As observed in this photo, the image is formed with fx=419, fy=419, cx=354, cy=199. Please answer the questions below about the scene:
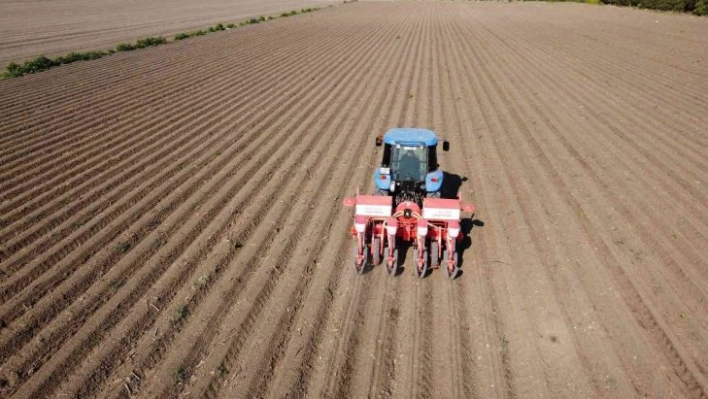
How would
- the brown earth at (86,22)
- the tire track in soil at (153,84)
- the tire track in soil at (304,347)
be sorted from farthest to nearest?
the brown earth at (86,22), the tire track in soil at (153,84), the tire track in soil at (304,347)

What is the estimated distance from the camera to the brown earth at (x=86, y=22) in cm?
2703

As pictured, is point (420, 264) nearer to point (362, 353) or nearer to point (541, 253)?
point (362, 353)

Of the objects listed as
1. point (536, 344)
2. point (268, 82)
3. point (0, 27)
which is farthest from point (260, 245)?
point (0, 27)

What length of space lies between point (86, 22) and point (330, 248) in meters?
42.9

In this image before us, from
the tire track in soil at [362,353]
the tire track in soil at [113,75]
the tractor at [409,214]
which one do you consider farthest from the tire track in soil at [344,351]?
the tire track in soil at [113,75]

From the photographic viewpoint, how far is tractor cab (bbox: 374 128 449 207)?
6.64 metres

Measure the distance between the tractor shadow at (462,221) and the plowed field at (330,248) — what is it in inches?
2.8

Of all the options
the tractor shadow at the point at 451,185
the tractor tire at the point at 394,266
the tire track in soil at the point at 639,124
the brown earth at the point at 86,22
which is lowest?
the tractor tire at the point at 394,266

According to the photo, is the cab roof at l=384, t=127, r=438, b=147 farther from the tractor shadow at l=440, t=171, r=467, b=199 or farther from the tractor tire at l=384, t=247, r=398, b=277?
the tractor shadow at l=440, t=171, r=467, b=199

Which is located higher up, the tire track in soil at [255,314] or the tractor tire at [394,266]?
the tractor tire at [394,266]

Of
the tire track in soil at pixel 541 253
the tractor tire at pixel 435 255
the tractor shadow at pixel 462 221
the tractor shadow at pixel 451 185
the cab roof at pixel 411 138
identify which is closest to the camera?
the tire track in soil at pixel 541 253

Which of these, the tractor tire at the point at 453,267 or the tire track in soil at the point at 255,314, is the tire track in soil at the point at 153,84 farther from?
the tractor tire at the point at 453,267

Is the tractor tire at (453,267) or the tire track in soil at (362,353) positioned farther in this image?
the tractor tire at (453,267)

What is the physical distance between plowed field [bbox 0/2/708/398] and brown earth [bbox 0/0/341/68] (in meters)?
13.8
